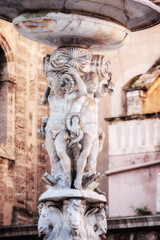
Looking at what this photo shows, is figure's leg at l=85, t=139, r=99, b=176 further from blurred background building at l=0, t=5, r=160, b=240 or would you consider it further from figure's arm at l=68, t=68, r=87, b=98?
blurred background building at l=0, t=5, r=160, b=240

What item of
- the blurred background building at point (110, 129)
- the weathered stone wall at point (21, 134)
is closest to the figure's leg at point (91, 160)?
the blurred background building at point (110, 129)

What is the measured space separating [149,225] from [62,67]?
6882mm

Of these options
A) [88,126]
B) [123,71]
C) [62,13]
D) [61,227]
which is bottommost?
[61,227]

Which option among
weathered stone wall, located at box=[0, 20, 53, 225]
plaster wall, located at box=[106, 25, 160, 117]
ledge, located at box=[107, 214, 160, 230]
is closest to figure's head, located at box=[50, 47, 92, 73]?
ledge, located at box=[107, 214, 160, 230]

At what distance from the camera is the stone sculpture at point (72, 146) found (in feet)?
35.9

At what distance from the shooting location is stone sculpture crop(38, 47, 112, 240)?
10945 mm

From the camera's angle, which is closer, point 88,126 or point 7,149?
point 88,126

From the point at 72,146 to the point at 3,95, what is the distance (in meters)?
13.4

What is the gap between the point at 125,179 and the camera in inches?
882

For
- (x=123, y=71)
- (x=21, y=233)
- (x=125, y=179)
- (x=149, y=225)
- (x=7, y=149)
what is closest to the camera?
(x=149, y=225)

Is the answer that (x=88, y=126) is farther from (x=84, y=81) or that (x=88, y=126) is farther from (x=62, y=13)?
(x=62, y=13)

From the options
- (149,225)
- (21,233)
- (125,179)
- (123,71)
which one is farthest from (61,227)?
(123,71)

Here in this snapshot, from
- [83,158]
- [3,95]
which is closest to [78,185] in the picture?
[83,158]

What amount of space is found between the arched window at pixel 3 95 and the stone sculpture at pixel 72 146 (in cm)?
1284
